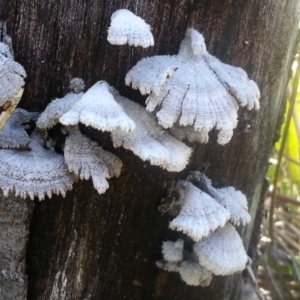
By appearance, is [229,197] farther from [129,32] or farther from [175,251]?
[129,32]

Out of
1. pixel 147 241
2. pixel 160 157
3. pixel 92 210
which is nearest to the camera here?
pixel 160 157

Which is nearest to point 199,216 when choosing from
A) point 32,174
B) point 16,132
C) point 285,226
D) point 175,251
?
point 175,251

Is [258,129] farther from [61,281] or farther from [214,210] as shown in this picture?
[61,281]

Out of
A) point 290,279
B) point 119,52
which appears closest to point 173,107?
point 119,52

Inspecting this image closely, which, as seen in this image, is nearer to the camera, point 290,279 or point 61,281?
point 61,281

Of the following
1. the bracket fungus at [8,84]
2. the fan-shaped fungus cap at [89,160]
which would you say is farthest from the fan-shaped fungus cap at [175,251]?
the bracket fungus at [8,84]

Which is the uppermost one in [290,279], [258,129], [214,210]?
[258,129]
